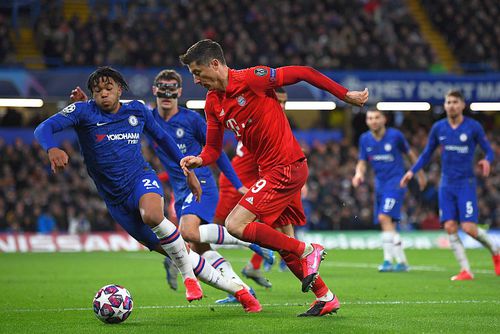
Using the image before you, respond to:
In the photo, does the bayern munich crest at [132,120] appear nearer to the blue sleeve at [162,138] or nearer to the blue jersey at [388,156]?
the blue sleeve at [162,138]

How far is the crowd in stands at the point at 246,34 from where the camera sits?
90.0ft

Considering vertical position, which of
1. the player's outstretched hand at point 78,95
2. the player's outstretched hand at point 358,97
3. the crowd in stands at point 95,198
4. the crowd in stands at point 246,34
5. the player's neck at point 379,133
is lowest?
the crowd in stands at point 95,198

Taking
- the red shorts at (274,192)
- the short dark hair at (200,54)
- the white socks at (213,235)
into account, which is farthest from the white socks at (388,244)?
the short dark hair at (200,54)

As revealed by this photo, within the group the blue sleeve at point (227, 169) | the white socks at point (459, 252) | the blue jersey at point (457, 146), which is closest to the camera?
the blue sleeve at point (227, 169)

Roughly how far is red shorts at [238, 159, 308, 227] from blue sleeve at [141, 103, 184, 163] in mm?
1161

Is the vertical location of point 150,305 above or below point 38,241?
above

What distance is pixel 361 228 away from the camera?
25.2 m

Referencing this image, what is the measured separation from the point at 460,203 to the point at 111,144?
6.53 meters

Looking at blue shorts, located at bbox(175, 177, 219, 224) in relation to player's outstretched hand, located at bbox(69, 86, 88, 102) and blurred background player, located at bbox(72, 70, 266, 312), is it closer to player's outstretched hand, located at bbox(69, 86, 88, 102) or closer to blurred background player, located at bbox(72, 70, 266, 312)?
blurred background player, located at bbox(72, 70, 266, 312)

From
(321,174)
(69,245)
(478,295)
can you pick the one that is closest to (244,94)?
(478,295)

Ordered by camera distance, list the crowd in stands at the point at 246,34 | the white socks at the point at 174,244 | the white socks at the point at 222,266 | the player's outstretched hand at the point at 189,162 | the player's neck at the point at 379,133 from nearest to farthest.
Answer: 1. the player's outstretched hand at the point at 189,162
2. the white socks at the point at 174,244
3. the white socks at the point at 222,266
4. the player's neck at the point at 379,133
5. the crowd in stands at the point at 246,34

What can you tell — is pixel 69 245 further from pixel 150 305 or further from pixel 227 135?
pixel 150 305

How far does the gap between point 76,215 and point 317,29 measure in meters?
11.1

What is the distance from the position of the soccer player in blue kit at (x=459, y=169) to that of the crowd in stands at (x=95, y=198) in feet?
34.9
